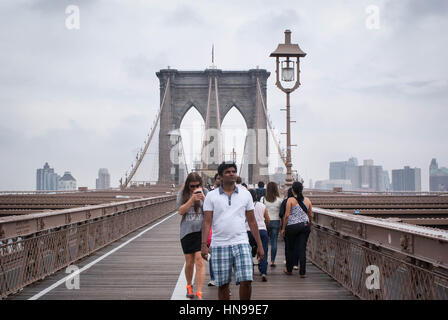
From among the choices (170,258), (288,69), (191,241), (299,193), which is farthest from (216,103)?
(191,241)

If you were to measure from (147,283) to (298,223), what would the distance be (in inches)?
99.8

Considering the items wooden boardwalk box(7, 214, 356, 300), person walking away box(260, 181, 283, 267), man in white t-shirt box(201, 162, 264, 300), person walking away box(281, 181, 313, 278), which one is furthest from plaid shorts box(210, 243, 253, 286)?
person walking away box(260, 181, 283, 267)

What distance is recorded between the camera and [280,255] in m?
11.7

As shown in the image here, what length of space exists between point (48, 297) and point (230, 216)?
3.11m

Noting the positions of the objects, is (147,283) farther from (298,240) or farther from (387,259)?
(387,259)

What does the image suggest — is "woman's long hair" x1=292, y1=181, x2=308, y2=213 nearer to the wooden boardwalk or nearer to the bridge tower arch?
the wooden boardwalk

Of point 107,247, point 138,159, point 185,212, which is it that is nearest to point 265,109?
point 138,159

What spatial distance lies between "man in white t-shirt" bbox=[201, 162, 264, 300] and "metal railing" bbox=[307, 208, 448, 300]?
4.94 feet

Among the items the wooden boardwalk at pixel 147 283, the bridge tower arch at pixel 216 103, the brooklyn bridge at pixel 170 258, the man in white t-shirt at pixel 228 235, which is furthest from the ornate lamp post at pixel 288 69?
the bridge tower arch at pixel 216 103

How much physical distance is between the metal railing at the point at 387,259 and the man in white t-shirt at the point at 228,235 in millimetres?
1507

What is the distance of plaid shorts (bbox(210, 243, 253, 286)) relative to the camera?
5211mm

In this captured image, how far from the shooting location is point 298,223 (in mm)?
8586
